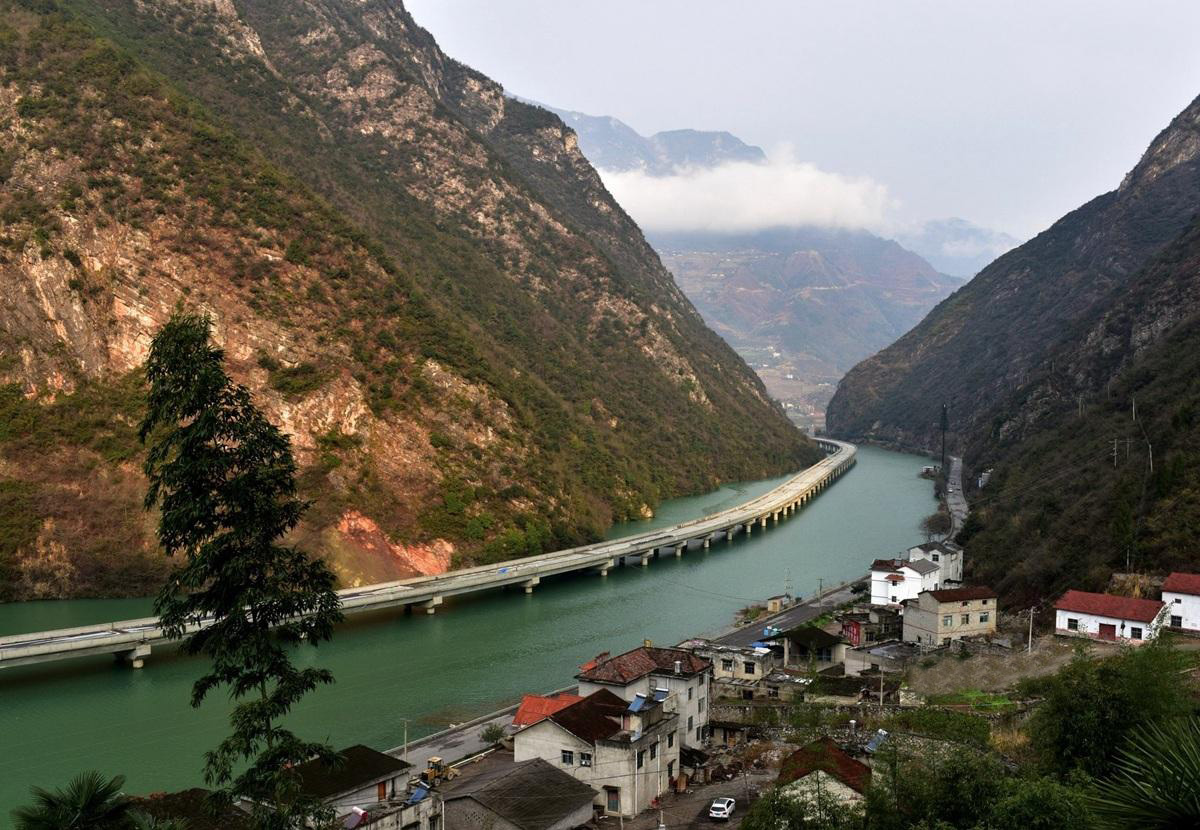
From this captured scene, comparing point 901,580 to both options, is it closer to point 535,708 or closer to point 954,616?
point 954,616

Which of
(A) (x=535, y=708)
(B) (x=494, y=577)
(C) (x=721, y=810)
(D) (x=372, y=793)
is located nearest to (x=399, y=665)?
(A) (x=535, y=708)

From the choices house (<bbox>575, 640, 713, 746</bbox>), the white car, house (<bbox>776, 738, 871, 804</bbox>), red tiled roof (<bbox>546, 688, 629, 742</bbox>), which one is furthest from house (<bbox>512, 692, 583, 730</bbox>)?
house (<bbox>776, 738, 871, 804</bbox>)

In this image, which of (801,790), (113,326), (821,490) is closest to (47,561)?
(113,326)

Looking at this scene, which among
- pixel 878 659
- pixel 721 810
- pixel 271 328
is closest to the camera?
pixel 721 810

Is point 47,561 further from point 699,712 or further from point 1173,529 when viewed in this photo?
point 1173,529

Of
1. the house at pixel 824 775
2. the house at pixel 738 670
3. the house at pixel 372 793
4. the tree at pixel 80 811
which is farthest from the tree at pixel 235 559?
the house at pixel 738 670

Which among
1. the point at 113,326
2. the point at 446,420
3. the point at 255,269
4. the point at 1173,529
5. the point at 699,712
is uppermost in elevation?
the point at 255,269

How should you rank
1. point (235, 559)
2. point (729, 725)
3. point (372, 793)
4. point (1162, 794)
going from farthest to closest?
point (729, 725) < point (372, 793) < point (235, 559) < point (1162, 794)
